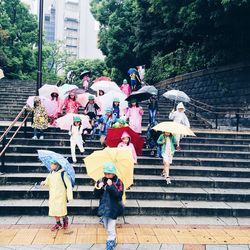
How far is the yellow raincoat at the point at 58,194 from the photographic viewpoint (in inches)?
247

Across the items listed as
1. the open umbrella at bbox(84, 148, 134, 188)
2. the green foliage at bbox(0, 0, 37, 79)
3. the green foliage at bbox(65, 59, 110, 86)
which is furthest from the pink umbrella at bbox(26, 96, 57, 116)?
the green foliage at bbox(65, 59, 110, 86)

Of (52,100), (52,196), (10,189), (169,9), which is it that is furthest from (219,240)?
(169,9)

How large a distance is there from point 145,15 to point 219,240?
2102 cm

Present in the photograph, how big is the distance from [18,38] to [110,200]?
106 feet

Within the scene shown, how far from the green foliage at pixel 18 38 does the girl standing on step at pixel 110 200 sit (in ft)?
92.7

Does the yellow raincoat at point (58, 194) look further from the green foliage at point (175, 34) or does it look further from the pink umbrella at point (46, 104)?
the green foliage at point (175, 34)

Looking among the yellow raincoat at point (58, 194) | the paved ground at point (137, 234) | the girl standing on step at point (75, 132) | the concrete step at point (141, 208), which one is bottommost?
the paved ground at point (137, 234)

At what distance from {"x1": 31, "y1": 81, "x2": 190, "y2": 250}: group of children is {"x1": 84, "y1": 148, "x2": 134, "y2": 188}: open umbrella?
0.88 ft

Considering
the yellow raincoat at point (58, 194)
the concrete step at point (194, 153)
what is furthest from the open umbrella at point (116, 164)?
the concrete step at point (194, 153)

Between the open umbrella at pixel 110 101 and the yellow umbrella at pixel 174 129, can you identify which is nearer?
the yellow umbrella at pixel 174 129

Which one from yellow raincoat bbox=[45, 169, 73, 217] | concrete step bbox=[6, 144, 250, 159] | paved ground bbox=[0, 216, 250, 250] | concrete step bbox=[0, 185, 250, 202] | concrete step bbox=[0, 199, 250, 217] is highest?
concrete step bbox=[6, 144, 250, 159]

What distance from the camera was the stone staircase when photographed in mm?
7527

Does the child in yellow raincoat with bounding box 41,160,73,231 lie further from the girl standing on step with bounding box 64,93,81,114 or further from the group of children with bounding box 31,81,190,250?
the girl standing on step with bounding box 64,93,81,114

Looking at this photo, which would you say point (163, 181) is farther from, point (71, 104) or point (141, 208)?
point (71, 104)
